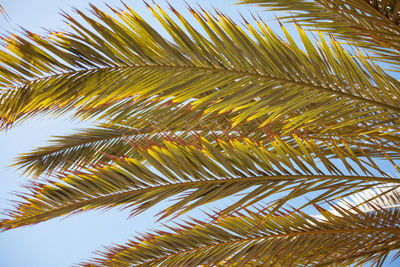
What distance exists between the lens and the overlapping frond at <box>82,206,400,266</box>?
202cm

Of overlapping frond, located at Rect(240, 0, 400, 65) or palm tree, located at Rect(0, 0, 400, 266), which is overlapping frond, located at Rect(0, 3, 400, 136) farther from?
overlapping frond, located at Rect(240, 0, 400, 65)

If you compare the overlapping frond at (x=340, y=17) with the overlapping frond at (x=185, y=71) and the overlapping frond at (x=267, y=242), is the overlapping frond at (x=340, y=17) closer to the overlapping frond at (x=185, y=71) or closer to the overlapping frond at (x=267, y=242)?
the overlapping frond at (x=185, y=71)

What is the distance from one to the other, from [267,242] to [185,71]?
3.15 feet

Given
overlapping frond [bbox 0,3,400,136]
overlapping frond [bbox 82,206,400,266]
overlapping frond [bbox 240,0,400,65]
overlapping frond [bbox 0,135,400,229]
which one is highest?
overlapping frond [bbox 240,0,400,65]

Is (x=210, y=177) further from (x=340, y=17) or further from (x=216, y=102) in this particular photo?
(x=340, y=17)

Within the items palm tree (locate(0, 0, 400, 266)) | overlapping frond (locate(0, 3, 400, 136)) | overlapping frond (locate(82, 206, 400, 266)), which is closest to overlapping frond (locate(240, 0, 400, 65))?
palm tree (locate(0, 0, 400, 266))

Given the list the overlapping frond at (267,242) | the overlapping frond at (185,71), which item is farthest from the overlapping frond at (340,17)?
the overlapping frond at (267,242)

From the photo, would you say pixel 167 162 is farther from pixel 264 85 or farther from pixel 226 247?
pixel 226 247

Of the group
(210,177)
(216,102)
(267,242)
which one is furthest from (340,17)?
(267,242)

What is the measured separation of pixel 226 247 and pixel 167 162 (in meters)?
0.68

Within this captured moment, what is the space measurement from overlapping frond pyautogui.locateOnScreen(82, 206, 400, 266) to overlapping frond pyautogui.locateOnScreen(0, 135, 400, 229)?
29 centimetres

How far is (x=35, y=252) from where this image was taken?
13.9 m

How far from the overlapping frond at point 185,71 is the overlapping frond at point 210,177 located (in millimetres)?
160

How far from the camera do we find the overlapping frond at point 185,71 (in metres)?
1.85
